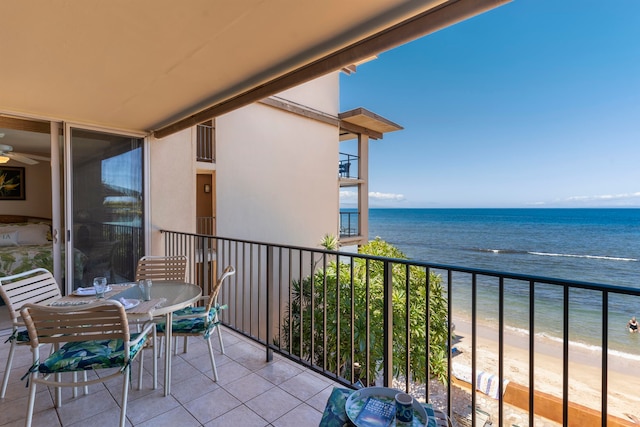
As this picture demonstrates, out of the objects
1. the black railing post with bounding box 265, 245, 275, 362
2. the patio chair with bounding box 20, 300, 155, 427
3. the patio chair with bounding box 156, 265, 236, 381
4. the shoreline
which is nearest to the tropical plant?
the shoreline

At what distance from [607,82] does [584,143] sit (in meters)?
4.71

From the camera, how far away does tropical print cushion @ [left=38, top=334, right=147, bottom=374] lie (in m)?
1.60

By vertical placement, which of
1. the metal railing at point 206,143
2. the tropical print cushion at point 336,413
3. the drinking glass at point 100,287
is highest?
the metal railing at point 206,143

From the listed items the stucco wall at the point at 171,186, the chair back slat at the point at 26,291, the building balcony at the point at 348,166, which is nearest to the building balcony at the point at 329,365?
the stucco wall at the point at 171,186

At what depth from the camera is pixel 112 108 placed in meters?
3.04

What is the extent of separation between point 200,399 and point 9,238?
445 centimetres

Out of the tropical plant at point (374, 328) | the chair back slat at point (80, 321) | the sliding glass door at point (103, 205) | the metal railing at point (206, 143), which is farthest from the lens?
the metal railing at point (206, 143)

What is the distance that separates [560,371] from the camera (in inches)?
357

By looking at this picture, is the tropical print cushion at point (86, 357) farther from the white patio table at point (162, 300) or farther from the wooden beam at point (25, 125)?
the wooden beam at point (25, 125)

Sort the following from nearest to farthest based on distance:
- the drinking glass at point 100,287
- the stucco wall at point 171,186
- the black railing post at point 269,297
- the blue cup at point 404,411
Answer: the blue cup at point 404,411, the drinking glass at point 100,287, the black railing post at point 269,297, the stucco wall at point 171,186

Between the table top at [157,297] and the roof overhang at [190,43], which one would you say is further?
the table top at [157,297]

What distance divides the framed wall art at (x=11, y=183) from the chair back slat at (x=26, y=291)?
3.85 metres

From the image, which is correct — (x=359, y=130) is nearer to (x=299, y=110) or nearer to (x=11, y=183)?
(x=299, y=110)

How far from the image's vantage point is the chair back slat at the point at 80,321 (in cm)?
151
